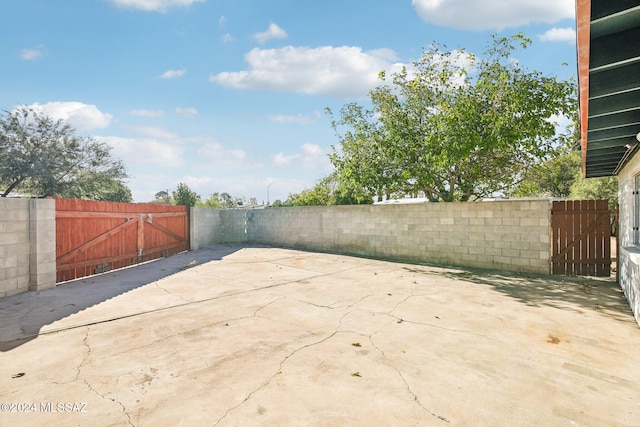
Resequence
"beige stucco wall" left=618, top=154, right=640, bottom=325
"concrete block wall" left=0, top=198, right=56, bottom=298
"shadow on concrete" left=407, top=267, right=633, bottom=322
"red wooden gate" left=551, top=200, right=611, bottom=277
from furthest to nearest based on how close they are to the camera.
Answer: "red wooden gate" left=551, top=200, right=611, bottom=277, "concrete block wall" left=0, top=198, right=56, bottom=298, "shadow on concrete" left=407, top=267, right=633, bottom=322, "beige stucco wall" left=618, top=154, right=640, bottom=325

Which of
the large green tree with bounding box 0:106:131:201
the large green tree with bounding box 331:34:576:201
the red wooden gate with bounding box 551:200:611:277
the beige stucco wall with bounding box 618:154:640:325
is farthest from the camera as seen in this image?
→ the large green tree with bounding box 0:106:131:201

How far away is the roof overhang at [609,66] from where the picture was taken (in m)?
2.27

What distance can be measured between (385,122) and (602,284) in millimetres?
6988

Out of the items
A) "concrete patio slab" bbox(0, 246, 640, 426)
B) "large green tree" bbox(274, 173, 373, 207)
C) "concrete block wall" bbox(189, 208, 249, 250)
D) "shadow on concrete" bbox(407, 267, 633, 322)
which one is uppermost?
"large green tree" bbox(274, 173, 373, 207)

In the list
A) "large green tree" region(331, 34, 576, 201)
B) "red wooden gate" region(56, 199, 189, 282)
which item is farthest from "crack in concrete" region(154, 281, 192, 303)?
"large green tree" region(331, 34, 576, 201)

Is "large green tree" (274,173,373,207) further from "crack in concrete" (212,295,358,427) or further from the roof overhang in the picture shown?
"crack in concrete" (212,295,358,427)

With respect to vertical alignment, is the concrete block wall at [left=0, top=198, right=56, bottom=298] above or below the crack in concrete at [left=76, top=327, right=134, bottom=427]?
above

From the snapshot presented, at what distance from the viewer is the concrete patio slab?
2.50m

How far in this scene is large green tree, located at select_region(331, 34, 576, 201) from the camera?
28.3 ft

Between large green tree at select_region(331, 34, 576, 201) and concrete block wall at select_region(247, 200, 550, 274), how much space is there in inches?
46.0

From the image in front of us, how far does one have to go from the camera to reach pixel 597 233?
24.6ft

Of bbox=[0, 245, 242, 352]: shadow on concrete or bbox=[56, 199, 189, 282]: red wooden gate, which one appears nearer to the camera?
bbox=[0, 245, 242, 352]: shadow on concrete

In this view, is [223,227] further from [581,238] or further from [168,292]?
[581,238]

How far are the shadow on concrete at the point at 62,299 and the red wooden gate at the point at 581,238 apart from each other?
9690 millimetres
